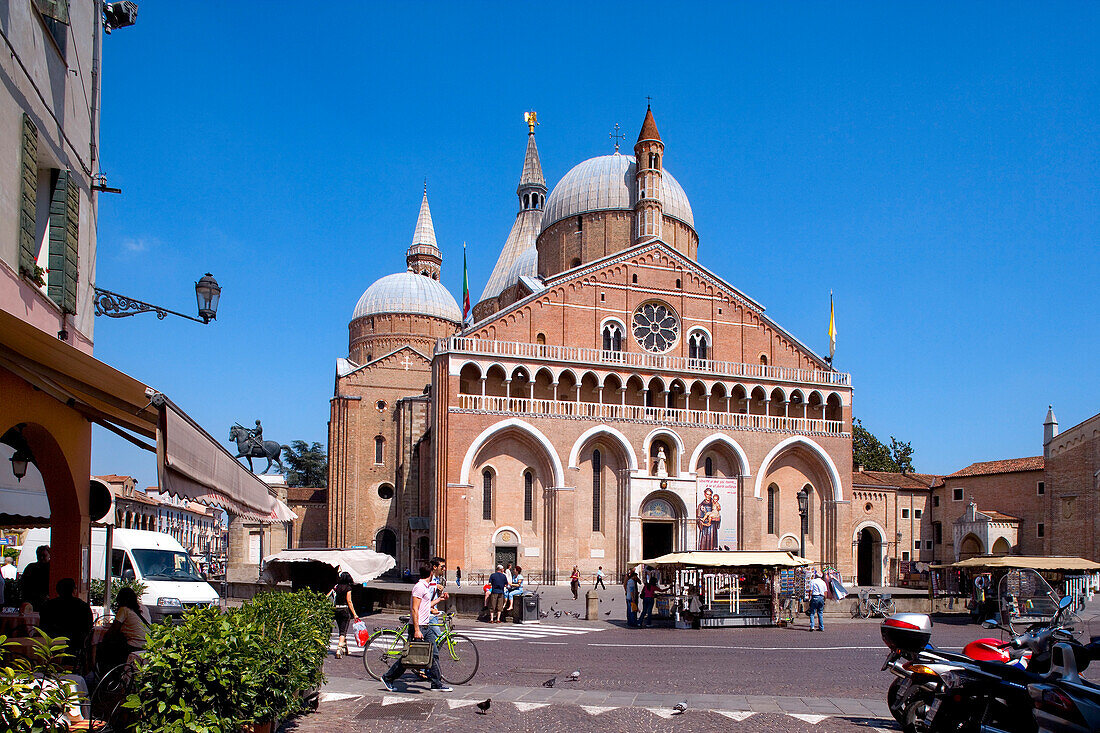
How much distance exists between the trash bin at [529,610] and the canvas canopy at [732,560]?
3.24m

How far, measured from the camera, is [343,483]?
47562mm

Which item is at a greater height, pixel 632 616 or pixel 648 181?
pixel 648 181

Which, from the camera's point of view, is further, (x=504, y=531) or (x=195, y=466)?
(x=504, y=531)

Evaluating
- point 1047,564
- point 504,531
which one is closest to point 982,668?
point 1047,564

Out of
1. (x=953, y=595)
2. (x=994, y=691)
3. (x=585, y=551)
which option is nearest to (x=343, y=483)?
(x=585, y=551)

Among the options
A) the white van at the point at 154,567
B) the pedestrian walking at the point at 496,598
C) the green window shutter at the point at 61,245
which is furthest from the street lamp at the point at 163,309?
the pedestrian walking at the point at 496,598

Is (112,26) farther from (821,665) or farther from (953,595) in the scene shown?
(953,595)

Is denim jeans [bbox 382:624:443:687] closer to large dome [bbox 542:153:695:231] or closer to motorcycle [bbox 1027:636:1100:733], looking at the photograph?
motorcycle [bbox 1027:636:1100:733]

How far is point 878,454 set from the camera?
211ft

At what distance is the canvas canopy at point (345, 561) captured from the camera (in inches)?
742

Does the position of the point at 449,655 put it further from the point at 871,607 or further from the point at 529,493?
the point at 529,493

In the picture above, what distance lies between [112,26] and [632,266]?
28550 mm

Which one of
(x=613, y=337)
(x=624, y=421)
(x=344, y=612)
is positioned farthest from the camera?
(x=613, y=337)

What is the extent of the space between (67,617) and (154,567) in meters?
8.30
